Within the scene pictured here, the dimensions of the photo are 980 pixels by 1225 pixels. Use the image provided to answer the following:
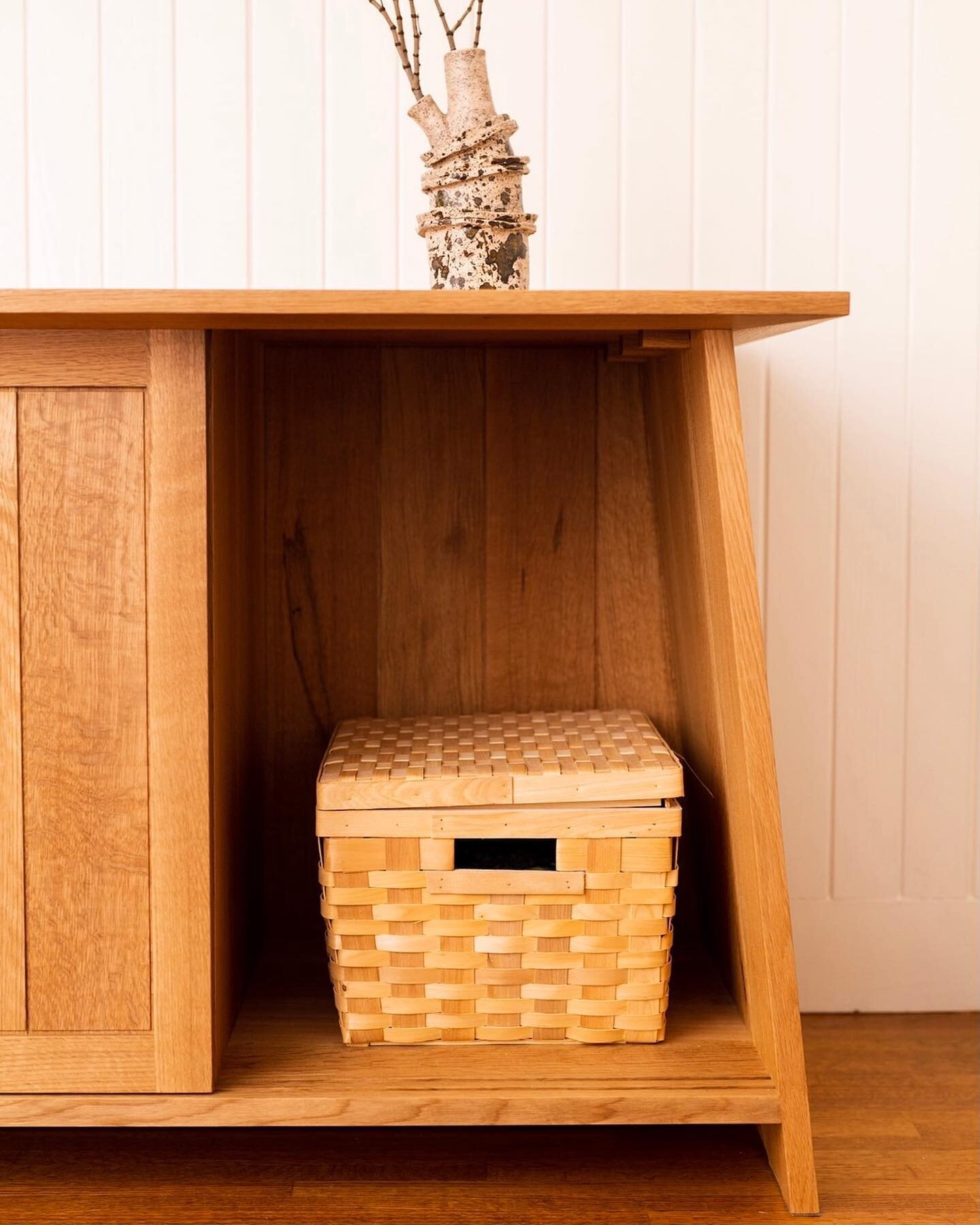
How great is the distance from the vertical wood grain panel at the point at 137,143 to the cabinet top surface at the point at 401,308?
48 cm

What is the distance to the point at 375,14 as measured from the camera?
143cm

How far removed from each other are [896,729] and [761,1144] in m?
0.55

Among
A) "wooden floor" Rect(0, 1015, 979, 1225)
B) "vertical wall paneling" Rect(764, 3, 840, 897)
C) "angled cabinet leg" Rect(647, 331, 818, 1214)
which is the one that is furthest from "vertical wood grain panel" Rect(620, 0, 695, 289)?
"wooden floor" Rect(0, 1015, 979, 1225)

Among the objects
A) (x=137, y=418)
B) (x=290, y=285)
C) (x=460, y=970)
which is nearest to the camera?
(x=137, y=418)

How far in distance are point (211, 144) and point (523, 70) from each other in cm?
38

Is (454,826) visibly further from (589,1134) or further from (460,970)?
(589,1134)

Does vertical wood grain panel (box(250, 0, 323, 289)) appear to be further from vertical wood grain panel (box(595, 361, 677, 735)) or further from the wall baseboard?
the wall baseboard

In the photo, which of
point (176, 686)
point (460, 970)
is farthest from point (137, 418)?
point (460, 970)

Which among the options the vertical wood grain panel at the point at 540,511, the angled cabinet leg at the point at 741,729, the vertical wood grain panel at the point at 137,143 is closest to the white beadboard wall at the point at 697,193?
the vertical wood grain panel at the point at 137,143

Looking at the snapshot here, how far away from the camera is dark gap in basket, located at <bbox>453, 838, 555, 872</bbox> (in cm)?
119

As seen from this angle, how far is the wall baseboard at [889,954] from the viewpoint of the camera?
1.51 metres

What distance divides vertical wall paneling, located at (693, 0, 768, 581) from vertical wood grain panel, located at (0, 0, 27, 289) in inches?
31.3

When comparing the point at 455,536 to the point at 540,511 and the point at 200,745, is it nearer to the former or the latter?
the point at 540,511

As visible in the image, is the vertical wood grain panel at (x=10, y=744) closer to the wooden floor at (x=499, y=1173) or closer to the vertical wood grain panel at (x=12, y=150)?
the wooden floor at (x=499, y=1173)
